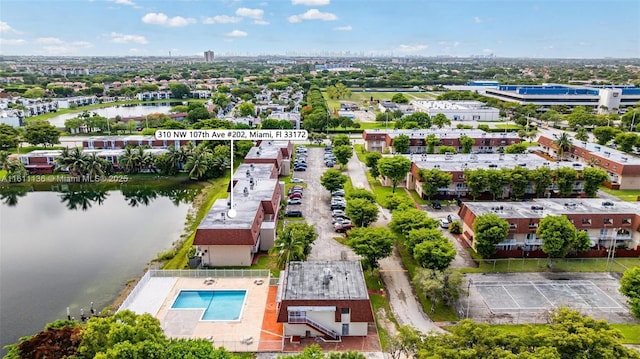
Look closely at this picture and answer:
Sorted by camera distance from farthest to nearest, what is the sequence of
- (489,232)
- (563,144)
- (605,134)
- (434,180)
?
(605,134) < (563,144) < (434,180) < (489,232)

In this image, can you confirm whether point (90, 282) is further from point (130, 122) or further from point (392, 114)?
point (392, 114)

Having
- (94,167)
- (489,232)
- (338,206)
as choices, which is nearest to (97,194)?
(94,167)

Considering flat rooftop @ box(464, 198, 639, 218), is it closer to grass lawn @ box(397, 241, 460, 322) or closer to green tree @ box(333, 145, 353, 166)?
grass lawn @ box(397, 241, 460, 322)

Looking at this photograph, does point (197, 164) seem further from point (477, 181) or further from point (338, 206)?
point (477, 181)

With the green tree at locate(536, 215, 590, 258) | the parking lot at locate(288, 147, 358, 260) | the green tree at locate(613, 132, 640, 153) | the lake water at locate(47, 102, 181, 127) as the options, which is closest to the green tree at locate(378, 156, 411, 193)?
the parking lot at locate(288, 147, 358, 260)

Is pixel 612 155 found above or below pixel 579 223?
above
